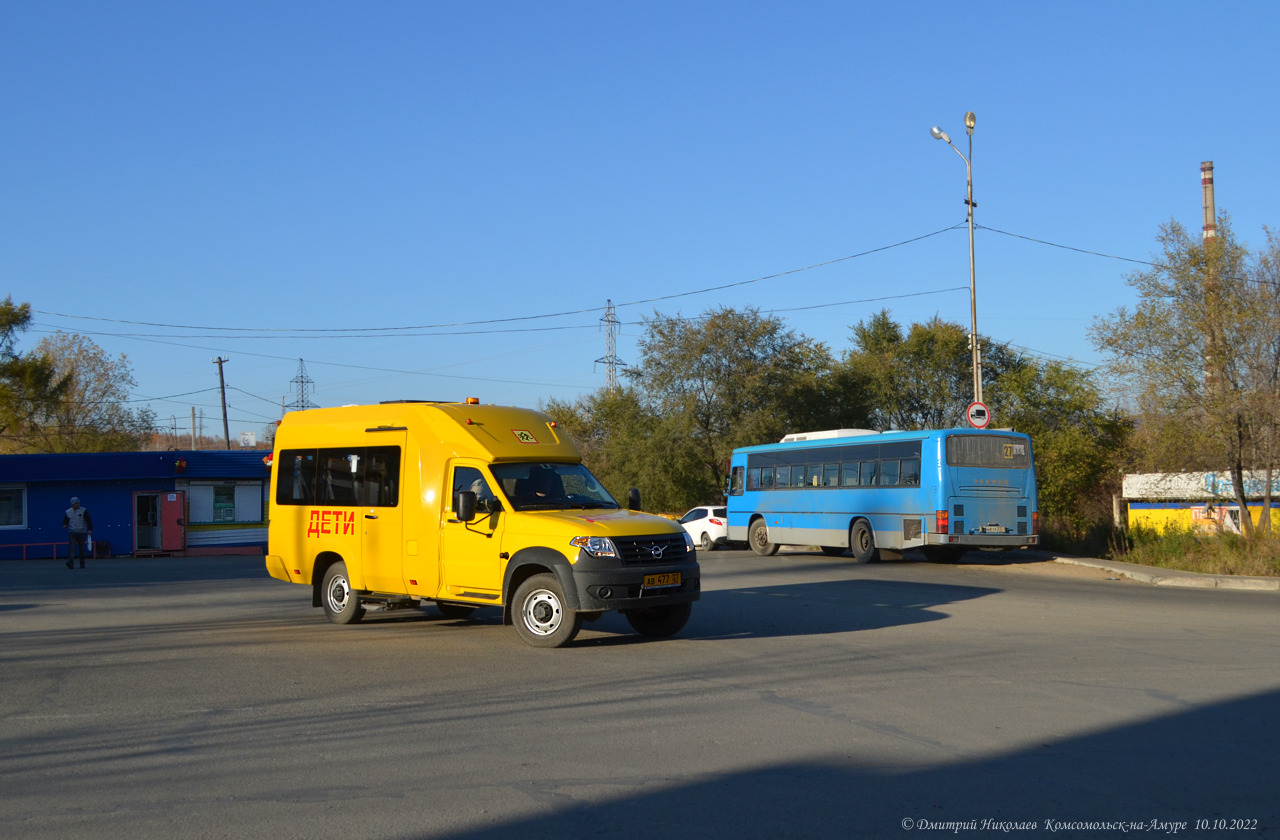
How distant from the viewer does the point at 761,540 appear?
98.9 feet

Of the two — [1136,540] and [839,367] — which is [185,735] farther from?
[839,367]

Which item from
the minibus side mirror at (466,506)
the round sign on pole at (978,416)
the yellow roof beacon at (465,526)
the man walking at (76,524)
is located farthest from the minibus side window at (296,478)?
the round sign on pole at (978,416)

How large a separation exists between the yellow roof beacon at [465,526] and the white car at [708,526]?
66.2 feet

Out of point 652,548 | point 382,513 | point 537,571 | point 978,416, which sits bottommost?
point 537,571

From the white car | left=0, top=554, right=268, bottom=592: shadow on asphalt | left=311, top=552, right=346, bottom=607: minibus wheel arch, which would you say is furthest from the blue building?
left=311, top=552, right=346, bottom=607: minibus wheel arch

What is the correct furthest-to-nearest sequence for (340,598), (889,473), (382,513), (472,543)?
(889,473) < (340,598) < (382,513) < (472,543)

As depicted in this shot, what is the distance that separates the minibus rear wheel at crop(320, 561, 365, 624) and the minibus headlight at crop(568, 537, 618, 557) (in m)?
3.90

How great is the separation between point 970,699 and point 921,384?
176 ft

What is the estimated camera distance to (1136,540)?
24391 mm

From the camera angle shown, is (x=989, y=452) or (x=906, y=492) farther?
(x=906, y=492)

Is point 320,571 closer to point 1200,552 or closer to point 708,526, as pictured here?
point 1200,552

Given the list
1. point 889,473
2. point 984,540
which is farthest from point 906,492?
point 984,540

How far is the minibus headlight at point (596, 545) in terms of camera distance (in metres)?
10.8

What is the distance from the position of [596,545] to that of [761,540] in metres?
19.8
